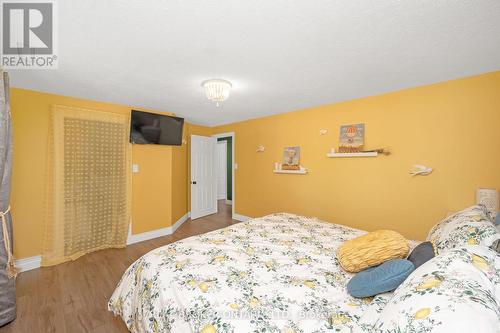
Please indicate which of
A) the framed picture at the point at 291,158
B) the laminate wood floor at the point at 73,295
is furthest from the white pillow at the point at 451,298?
the framed picture at the point at 291,158

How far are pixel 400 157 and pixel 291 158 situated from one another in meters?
1.64

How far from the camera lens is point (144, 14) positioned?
131 centimetres

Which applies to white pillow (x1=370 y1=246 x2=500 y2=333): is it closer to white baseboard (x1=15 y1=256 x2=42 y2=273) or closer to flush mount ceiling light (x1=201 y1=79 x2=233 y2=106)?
flush mount ceiling light (x1=201 y1=79 x2=233 y2=106)

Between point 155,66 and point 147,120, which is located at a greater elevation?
point 155,66

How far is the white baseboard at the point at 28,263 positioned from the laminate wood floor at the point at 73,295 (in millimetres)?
79

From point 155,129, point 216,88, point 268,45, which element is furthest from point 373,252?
point 155,129

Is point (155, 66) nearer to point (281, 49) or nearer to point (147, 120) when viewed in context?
point (281, 49)

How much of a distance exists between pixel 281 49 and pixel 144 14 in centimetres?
101

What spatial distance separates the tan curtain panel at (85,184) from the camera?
2711 millimetres

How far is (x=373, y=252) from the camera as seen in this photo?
1.33 m

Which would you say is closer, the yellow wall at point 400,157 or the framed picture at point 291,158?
the yellow wall at point 400,157

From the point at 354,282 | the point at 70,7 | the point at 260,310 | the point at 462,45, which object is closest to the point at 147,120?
the point at 70,7

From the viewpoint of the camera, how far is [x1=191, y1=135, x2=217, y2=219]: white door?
482cm

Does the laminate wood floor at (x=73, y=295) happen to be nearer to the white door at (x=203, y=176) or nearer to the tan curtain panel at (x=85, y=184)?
the tan curtain panel at (x=85, y=184)
